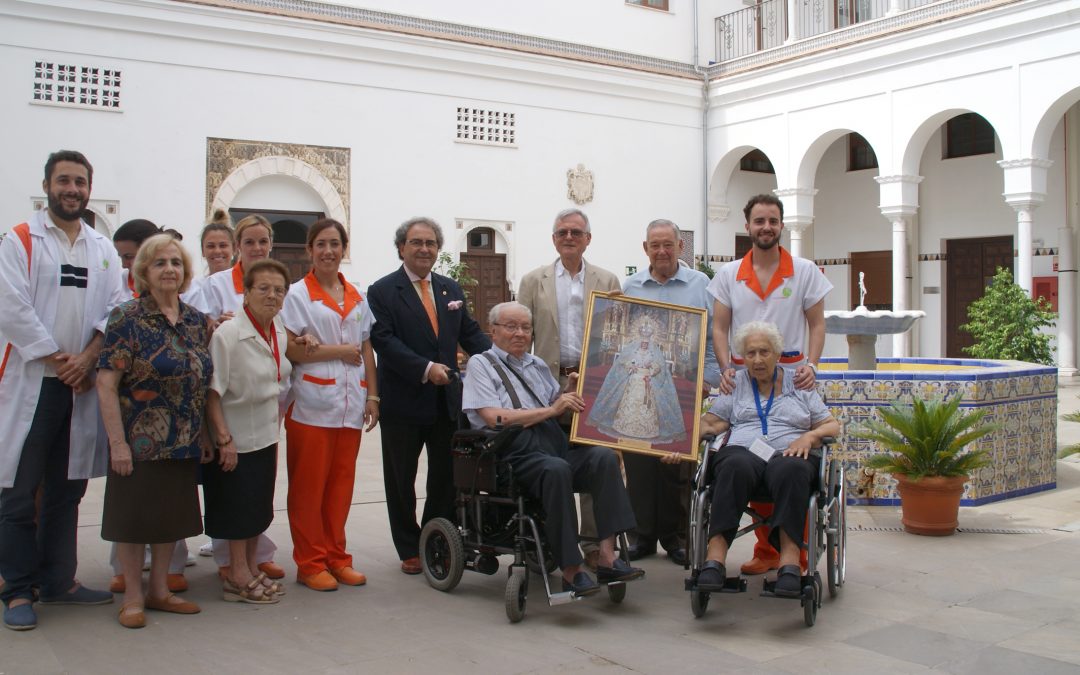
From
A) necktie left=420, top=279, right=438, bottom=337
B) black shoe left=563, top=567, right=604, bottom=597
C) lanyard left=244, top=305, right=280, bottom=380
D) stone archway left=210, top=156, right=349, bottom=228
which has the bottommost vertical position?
black shoe left=563, top=567, right=604, bottom=597

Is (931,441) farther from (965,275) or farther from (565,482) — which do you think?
(965,275)

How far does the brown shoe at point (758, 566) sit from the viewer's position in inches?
201

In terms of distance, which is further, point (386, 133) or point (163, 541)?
point (386, 133)

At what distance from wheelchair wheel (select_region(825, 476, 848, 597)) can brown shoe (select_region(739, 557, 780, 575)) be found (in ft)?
1.17

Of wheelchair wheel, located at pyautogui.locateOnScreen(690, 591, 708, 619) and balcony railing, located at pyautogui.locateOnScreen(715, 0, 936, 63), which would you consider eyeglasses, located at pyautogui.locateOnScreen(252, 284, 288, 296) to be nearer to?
wheelchair wheel, located at pyautogui.locateOnScreen(690, 591, 708, 619)

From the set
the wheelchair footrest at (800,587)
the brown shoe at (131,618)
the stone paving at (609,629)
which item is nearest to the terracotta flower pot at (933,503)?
the stone paving at (609,629)

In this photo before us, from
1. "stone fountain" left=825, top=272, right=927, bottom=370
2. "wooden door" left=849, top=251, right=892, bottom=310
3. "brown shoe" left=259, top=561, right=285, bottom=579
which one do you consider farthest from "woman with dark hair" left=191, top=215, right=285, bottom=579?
"wooden door" left=849, top=251, right=892, bottom=310

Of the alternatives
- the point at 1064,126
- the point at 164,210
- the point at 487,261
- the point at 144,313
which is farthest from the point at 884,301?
the point at 144,313

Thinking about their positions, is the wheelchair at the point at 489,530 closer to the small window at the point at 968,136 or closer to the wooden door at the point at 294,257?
the wooden door at the point at 294,257

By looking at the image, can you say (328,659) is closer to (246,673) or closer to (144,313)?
(246,673)

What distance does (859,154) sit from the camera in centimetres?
2066

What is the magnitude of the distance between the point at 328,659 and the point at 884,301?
18.4m

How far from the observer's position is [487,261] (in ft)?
57.3

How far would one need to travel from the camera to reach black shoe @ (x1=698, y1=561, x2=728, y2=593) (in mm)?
4172
